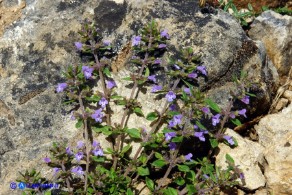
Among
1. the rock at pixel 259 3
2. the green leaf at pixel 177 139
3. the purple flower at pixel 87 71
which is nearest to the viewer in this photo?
the green leaf at pixel 177 139

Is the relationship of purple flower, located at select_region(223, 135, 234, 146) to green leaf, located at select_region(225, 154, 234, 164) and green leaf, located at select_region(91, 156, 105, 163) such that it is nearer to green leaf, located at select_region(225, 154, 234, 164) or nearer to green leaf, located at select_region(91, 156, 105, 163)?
green leaf, located at select_region(225, 154, 234, 164)

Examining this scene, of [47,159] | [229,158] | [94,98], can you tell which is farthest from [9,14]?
[229,158]

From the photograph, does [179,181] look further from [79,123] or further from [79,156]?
[79,123]

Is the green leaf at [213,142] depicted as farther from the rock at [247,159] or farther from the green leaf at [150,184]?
the green leaf at [150,184]

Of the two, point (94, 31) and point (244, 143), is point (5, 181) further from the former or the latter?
point (244, 143)

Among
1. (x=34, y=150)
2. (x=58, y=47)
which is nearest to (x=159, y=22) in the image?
(x=58, y=47)

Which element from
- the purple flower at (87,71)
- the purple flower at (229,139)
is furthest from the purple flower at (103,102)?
the purple flower at (229,139)
